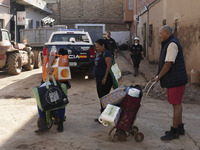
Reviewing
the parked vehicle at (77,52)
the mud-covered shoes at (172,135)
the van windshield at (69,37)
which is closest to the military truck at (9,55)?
the van windshield at (69,37)

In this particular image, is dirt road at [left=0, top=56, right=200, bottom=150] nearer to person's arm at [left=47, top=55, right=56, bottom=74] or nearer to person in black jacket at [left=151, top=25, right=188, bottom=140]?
person in black jacket at [left=151, top=25, right=188, bottom=140]

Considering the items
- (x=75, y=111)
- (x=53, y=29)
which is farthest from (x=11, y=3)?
(x=75, y=111)

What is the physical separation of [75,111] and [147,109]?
165 centimetres

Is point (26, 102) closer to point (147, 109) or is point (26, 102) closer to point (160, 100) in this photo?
point (147, 109)

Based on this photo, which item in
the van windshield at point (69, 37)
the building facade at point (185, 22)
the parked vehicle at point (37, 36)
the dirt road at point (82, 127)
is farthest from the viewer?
the parked vehicle at point (37, 36)

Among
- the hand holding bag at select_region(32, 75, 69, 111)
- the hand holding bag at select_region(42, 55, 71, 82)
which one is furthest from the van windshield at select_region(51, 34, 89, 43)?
the hand holding bag at select_region(32, 75, 69, 111)

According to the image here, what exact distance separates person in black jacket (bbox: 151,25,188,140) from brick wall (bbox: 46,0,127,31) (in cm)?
3012

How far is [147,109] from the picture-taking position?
654cm

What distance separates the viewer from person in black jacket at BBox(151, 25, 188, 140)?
4.21 metres

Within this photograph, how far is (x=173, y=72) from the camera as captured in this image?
4.28 meters

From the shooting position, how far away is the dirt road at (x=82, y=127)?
4137 millimetres

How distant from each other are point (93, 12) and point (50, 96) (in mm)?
31045

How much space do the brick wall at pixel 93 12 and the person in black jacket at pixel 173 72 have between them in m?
30.1

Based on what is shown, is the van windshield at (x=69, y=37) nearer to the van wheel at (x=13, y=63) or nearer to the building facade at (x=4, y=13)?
the van wheel at (x=13, y=63)
